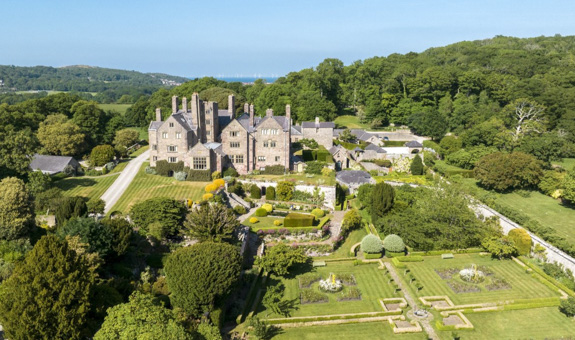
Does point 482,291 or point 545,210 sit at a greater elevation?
point 545,210

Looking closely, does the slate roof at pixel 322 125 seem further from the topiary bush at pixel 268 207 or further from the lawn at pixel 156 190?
the topiary bush at pixel 268 207

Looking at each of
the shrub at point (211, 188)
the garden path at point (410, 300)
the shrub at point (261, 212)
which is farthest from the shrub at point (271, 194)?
the garden path at point (410, 300)

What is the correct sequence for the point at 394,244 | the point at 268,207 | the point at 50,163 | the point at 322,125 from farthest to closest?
the point at 322,125 < the point at 50,163 < the point at 268,207 < the point at 394,244

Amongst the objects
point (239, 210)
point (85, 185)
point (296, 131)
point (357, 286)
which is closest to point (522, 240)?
point (357, 286)

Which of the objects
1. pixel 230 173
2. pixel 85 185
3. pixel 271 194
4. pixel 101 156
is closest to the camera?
pixel 271 194

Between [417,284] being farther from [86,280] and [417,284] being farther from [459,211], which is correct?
[86,280]

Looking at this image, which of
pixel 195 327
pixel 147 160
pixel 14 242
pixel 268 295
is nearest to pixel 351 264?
pixel 268 295

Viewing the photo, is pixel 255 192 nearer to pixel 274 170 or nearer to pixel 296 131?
pixel 274 170
